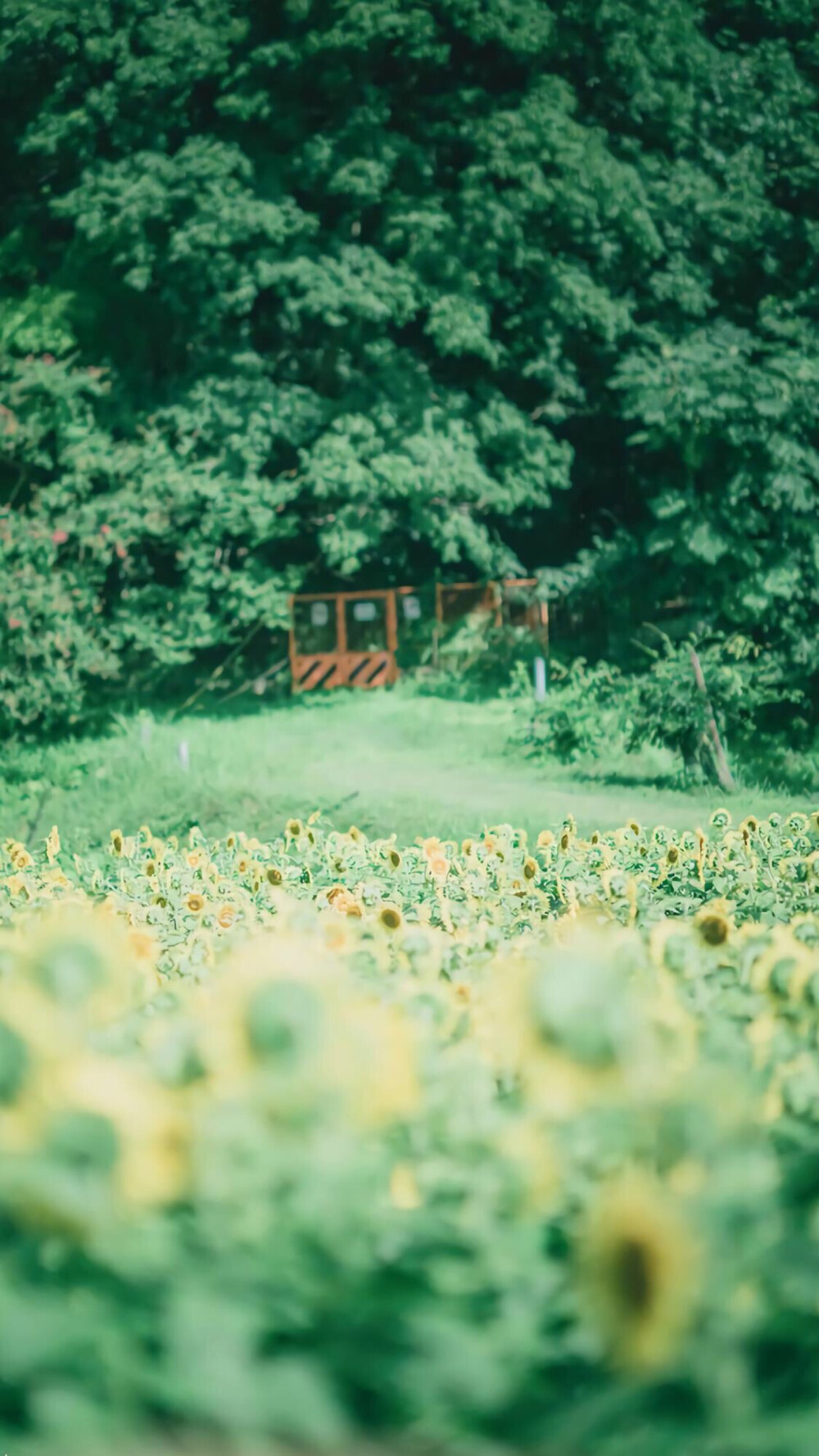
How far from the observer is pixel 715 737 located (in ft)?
31.3

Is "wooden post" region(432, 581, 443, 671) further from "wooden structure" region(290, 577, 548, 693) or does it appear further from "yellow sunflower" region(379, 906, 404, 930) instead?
"yellow sunflower" region(379, 906, 404, 930)

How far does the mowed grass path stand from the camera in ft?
28.1

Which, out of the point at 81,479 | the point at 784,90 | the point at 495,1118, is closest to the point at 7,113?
the point at 81,479

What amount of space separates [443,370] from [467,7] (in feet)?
14.8

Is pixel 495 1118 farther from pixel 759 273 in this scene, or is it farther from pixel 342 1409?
pixel 759 273

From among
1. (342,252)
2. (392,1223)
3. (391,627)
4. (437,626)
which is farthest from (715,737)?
(391,627)

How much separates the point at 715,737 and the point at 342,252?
9283 mm

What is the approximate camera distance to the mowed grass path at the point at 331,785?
8578 mm

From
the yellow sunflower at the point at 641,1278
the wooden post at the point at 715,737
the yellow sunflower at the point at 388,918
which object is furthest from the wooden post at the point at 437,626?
the yellow sunflower at the point at 641,1278

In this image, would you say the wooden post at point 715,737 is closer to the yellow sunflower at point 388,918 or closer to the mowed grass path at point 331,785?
the mowed grass path at point 331,785

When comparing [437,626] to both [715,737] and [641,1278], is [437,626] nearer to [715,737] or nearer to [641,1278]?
[715,737]

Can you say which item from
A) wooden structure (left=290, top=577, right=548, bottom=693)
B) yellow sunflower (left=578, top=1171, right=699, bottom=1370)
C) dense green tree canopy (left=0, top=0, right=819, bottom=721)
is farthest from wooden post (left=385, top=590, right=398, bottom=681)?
yellow sunflower (left=578, top=1171, right=699, bottom=1370)

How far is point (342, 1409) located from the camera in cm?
105

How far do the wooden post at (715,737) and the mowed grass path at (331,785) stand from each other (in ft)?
0.71
